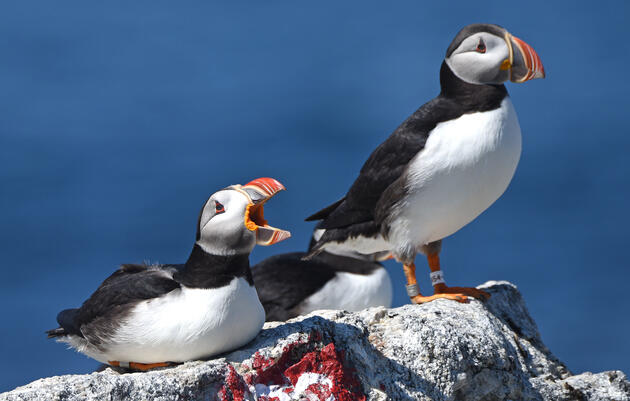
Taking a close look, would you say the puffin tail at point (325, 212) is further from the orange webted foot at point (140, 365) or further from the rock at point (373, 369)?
the orange webted foot at point (140, 365)

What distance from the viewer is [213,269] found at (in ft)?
13.3

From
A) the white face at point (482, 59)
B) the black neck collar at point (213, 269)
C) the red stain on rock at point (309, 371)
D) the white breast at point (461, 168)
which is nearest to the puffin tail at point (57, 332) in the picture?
the black neck collar at point (213, 269)

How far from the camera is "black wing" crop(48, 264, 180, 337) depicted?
4219 millimetres

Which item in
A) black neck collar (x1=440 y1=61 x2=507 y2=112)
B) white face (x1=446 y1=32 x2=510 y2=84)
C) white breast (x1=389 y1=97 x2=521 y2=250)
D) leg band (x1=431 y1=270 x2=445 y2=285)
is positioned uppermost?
white face (x1=446 y1=32 x2=510 y2=84)

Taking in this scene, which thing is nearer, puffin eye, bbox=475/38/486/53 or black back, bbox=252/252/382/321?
puffin eye, bbox=475/38/486/53

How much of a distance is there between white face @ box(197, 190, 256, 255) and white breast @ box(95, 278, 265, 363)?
0.18 meters

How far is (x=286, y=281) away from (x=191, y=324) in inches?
132

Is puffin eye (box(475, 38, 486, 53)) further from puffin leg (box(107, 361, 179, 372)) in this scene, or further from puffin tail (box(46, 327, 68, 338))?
puffin tail (box(46, 327, 68, 338))

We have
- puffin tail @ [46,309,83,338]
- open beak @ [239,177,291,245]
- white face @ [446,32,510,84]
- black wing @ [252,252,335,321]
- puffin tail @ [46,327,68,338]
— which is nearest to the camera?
open beak @ [239,177,291,245]

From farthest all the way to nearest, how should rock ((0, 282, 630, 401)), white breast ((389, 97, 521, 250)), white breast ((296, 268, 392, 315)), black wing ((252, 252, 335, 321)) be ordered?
1. white breast ((296, 268, 392, 315))
2. black wing ((252, 252, 335, 321))
3. white breast ((389, 97, 521, 250))
4. rock ((0, 282, 630, 401))

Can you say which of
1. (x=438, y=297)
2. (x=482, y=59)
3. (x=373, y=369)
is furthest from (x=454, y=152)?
(x=373, y=369)

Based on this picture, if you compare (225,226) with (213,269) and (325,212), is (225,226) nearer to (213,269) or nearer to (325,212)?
(213,269)

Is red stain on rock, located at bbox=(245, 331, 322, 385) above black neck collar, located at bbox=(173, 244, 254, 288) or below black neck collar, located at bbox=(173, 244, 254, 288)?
below

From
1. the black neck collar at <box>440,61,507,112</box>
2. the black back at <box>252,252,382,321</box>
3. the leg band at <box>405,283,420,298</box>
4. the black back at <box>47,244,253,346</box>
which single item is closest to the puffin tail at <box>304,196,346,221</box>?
the black back at <box>252,252,382,321</box>
